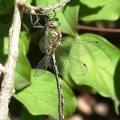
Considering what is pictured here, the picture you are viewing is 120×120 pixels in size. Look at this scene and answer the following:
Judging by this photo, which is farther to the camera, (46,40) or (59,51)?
(59,51)

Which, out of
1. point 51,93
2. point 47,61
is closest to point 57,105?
point 51,93

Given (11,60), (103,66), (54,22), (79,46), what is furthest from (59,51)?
(11,60)

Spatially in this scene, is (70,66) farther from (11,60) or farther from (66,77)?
(11,60)

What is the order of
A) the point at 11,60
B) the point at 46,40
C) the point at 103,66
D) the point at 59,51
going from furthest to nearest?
the point at 103,66 → the point at 59,51 → the point at 46,40 → the point at 11,60

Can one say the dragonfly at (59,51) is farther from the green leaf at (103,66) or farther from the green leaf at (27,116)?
the green leaf at (27,116)

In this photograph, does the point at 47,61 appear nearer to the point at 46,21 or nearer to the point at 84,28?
the point at 46,21

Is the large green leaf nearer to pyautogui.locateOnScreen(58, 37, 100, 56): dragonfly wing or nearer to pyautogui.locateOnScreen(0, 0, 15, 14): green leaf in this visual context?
pyautogui.locateOnScreen(58, 37, 100, 56): dragonfly wing
